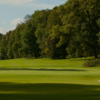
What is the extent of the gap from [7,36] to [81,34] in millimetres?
101418

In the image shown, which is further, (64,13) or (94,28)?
(64,13)

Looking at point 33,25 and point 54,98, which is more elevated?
point 33,25

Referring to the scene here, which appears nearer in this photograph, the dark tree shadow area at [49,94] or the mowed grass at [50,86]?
the dark tree shadow area at [49,94]

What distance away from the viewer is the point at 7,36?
139375mm

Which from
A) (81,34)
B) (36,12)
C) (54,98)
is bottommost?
(54,98)

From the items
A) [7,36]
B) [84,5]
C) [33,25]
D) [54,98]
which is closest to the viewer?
[54,98]

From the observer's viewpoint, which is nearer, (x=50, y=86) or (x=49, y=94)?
(x=49, y=94)

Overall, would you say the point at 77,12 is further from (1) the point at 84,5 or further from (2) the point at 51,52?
(2) the point at 51,52

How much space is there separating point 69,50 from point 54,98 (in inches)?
1549

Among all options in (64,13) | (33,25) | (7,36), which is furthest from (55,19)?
(7,36)

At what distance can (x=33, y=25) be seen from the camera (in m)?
86.5

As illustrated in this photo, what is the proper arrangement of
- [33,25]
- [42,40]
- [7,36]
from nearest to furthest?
[42,40], [33,25], [7,36]

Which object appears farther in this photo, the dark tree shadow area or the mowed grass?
the mowed grass

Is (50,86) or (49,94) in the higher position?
(49,94)
